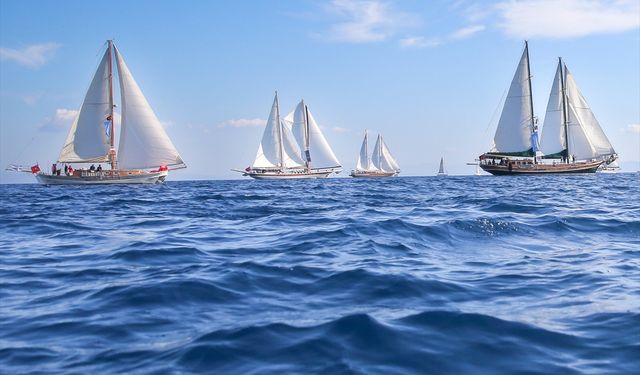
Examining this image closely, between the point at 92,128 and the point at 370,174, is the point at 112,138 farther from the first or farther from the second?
the point at 370,174

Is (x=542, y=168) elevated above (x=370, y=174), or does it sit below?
above

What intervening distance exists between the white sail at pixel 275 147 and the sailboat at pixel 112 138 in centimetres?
2770

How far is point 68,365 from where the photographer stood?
3730 mm

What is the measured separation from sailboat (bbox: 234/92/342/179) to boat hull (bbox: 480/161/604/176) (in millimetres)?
24554

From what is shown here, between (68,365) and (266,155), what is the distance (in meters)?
71.7

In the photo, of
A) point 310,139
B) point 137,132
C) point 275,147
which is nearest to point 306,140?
point 310,139

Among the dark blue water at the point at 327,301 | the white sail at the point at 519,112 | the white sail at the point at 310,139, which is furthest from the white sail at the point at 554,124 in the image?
the dark blue water at the point at 327,301

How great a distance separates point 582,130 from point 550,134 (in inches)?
125

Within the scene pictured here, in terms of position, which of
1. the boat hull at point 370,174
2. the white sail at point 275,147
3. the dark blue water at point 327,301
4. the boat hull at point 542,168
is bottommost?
the boat hull at point 370,174

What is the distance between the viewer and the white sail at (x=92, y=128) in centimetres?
4525

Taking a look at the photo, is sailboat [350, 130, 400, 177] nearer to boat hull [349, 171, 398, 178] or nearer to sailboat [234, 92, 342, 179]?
boat hull [349, 171, 398, 178]

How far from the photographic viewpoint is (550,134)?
2470 inches

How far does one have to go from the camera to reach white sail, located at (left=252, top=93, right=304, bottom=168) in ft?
241

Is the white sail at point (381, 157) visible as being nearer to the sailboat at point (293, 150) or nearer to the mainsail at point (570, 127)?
the sailboat at point (293, 150)
